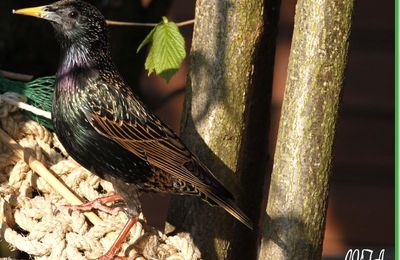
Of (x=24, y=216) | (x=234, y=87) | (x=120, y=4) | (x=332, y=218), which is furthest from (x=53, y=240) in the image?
(x=332, y=218)

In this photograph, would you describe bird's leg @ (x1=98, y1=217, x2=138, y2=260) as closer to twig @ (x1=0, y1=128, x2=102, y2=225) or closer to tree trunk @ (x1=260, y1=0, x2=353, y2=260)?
twig @ (x1=0, y1=128, x2=102, y2=225)

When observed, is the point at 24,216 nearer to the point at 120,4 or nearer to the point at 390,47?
the point at 120,4

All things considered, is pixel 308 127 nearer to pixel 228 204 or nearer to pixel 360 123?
pixel 228 204

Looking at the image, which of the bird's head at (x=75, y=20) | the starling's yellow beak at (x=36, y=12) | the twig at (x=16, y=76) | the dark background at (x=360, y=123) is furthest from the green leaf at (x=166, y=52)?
the dark background at (x=360, y=123)

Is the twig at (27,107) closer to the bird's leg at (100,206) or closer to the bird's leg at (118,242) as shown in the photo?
the bird's leg at (100,206)

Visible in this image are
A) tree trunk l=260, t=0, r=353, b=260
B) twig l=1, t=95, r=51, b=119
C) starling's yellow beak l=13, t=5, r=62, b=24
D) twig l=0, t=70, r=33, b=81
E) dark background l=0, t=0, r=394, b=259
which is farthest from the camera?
dark background l=0, t=0, r=394, b=259

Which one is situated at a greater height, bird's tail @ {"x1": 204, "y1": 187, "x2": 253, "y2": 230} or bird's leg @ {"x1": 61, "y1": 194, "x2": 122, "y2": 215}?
bird's tail @ {"x1": 204, "y1": 187, "x2": 253, "y2": 230}

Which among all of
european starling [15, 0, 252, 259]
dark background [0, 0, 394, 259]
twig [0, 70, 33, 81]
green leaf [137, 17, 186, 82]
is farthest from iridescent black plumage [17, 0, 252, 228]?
dark background [0, 0, 394, 259]

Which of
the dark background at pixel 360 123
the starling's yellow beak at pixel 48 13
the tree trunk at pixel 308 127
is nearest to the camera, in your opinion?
the tree trunk at pixel 308 127
